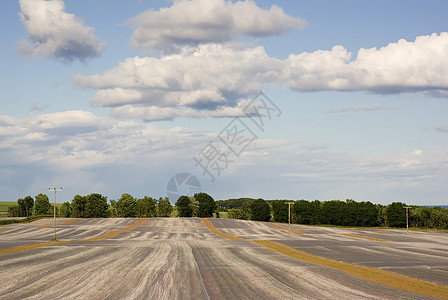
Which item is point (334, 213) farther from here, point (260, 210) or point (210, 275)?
point (210, 275)

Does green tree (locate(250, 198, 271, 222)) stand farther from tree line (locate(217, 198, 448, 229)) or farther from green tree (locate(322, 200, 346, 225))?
green tree (locate(322, 200, 346, 225))

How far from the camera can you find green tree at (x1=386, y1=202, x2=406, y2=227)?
17062 cm

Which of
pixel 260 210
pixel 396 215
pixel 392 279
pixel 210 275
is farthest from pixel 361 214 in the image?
pixel 210 275

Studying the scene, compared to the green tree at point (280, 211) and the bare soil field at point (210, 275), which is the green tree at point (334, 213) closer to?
the green tree at point (280, 211)

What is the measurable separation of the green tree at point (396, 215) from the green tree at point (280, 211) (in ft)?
133

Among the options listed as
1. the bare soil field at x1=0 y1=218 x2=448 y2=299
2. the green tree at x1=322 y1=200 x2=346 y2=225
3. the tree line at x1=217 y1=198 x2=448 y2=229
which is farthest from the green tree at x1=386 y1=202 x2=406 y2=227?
the bare soil field at x1=0 y1=218 x2=448 y2=299

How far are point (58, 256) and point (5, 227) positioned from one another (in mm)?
85036

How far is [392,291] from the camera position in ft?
120

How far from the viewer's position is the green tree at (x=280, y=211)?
183 m

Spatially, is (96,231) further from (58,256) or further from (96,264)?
(96,264)

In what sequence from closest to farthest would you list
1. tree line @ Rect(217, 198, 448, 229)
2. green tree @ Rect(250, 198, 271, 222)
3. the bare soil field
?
the bare soil field, tree line @ Rect(217, 198, 448, 229), green tree @ Rect(250, 198, 271, 222)

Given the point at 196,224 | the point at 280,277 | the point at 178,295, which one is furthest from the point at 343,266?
the point at 196,224

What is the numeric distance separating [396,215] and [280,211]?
151ft

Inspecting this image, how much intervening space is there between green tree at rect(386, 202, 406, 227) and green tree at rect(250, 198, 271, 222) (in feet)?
166
